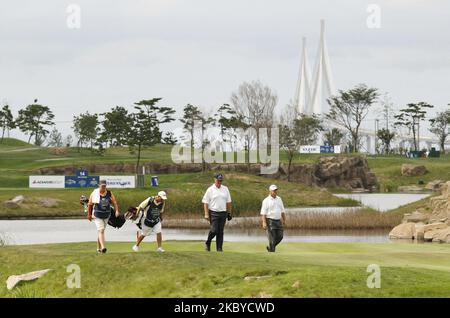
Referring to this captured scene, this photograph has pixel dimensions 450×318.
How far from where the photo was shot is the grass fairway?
22.3 m

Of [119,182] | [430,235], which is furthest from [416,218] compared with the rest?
[119,182]

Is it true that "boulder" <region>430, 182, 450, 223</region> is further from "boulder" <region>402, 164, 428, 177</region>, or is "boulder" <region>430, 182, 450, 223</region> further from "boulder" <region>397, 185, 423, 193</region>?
"boulder" <region>402, 164, 428, 177</region>

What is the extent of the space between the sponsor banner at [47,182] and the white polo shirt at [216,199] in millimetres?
59539

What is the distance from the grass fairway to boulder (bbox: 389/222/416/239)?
23.7m

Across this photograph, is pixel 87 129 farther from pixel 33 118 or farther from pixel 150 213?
pixel 150 213

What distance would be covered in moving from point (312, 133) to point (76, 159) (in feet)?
164

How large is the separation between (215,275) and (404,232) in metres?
31.7

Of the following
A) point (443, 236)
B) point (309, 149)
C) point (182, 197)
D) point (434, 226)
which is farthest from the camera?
point (309, 149)

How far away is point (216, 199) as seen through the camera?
31.4 m

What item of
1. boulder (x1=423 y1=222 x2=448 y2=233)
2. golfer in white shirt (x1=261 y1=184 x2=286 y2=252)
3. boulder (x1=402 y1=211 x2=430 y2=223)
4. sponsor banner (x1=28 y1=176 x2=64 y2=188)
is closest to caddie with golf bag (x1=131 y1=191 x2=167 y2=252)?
golfer in white shirt (x1=261 y1=184 x2=286 y2=252)

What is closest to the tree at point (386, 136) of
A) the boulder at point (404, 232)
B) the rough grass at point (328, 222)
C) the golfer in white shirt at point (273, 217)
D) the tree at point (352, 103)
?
the tree at point (352, 103)

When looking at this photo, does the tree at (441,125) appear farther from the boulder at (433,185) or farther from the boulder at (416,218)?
the boulder at (416,218)

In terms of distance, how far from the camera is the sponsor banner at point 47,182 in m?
90.0
